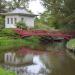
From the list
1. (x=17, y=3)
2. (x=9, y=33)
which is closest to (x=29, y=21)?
(x=9, y=33)

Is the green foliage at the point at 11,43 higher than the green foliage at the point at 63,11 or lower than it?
lower

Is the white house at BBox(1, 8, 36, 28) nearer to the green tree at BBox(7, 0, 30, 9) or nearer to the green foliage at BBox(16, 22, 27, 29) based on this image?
the green foliage at BBox(16, 22, 27, 29)

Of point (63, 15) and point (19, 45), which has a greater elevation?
point (63, 15)

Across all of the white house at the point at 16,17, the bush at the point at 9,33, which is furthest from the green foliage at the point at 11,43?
the white house at the point at 16,17

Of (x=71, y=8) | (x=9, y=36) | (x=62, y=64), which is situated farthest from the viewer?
(x=71, y=8)

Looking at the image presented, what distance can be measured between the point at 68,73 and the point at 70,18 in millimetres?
27790

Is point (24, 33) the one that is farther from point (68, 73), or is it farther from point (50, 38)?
point (68, 73)

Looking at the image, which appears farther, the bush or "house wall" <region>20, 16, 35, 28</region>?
"house wall" <region>20, 16, 35, 28</region>

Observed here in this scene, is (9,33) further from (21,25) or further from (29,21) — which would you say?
(29,21)

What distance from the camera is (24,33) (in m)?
39.0

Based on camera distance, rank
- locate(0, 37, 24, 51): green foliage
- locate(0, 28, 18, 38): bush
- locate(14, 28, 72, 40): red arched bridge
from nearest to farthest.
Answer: locate(0, 37, 24, 51): green foliage
locate(0, 28, 18, 38): bush
locate(14, 28, 72, 40): red arched bridge

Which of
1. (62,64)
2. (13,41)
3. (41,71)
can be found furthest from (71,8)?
(41,71)

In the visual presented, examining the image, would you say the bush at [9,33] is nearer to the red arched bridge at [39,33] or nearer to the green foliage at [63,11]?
the red arched bridge at [39,33]

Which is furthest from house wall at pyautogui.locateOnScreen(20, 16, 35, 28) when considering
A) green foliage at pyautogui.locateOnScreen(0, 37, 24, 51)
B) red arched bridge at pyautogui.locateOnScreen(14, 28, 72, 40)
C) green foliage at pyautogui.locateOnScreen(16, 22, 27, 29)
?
green foliage at pyautogui.locateOnScreen(0, 37, 24, 51)
